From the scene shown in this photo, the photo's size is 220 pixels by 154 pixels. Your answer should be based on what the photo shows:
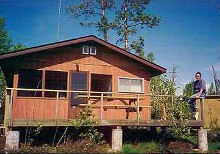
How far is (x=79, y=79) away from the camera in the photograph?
14.7 metres

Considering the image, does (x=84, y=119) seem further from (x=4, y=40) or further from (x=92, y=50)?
(x=4, y=40)

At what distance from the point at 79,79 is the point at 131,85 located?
121 inches

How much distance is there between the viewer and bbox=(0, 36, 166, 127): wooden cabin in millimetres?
12992

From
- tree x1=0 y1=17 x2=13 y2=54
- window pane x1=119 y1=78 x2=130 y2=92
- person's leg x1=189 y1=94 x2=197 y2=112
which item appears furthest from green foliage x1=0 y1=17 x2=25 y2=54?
person's leg x1=189 y1=94 x2=197 y2=112

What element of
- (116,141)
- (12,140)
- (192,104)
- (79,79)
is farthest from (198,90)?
(12,140)

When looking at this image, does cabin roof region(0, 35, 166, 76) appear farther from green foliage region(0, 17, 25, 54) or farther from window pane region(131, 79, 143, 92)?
green foliage region(0, 17, 25, 54)

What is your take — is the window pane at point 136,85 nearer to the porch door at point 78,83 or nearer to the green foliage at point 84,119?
the porch door at point 78,83

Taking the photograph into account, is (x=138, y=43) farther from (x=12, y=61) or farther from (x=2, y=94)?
(x=2, y=94)

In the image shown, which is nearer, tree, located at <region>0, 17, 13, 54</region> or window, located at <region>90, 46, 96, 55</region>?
window, located at <region>90, 46, 96, 55</region>

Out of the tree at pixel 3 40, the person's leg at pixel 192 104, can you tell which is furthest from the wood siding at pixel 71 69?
the tree at pixel 3 40

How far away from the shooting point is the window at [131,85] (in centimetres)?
1556

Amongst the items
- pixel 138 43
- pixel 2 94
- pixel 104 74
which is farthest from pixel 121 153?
pixel 2 94

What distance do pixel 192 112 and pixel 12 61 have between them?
30.2ft

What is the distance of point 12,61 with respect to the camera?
13570 millimetres
